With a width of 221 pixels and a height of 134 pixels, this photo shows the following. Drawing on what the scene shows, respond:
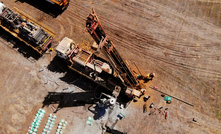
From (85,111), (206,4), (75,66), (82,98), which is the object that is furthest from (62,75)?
(206,4)

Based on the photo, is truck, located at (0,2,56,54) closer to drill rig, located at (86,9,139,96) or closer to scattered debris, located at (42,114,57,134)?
A: scattered debris, located at (42,114,57,134)

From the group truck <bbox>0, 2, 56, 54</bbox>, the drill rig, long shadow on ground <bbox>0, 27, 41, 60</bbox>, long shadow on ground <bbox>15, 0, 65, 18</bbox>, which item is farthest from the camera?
long shadow on ground <bbox>15, 0, 65, 18</bbox>

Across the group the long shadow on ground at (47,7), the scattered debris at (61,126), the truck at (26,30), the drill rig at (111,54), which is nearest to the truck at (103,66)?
the drill rig at (111,54)

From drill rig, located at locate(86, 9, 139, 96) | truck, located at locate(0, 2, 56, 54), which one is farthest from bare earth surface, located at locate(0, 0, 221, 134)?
drill rig, located at locate(86, 9, 139, 96)

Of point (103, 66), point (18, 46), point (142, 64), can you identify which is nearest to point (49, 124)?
point (103, 66)

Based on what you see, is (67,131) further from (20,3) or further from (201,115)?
(20,3)

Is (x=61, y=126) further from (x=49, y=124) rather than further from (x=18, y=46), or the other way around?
(x=18, y=46)
